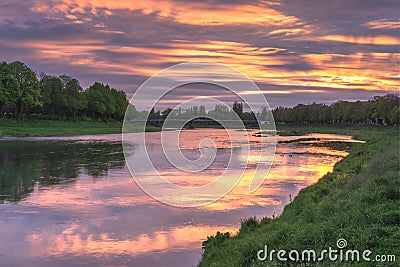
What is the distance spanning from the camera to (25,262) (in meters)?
15.1

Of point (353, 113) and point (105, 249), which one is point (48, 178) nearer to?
point (105, 249)

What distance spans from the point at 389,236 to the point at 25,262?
36.5ft

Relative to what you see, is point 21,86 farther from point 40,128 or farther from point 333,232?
point 333,232

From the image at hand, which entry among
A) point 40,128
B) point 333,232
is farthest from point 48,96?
point 333,232

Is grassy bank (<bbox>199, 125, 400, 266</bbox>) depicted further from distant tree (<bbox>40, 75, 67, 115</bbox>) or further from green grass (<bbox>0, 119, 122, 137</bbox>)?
distant tree (<bbox>40, 75, 67, 115</bbox>)

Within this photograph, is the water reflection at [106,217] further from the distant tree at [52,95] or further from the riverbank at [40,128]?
the distant tree at [52,95]

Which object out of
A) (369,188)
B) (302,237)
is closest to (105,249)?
(302,237)

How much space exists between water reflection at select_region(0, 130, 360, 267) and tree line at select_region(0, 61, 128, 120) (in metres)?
65.1
